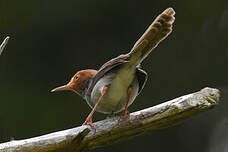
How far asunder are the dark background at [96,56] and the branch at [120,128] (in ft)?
4.49

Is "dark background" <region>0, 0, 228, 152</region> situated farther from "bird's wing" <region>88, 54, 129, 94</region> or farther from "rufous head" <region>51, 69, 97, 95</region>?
"bird's wing" <region>88, 54, 129, 94</region>

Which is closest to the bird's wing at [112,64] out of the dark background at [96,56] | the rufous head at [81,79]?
the rufous head at [81,79]

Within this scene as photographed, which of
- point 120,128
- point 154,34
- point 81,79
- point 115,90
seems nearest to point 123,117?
point 120,128

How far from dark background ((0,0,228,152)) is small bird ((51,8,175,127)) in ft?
3.30

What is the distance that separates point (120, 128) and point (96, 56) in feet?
5.27

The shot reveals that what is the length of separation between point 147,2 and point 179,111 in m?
1.77

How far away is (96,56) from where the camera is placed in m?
4.78

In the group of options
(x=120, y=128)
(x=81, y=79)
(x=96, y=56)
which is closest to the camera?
(x=120, y=128)

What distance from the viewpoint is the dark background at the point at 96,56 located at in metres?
4.62

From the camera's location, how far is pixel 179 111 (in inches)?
126

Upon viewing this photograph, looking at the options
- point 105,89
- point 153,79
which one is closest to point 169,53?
point 153,79

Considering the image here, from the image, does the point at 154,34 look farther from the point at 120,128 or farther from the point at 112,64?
the point at 120,128

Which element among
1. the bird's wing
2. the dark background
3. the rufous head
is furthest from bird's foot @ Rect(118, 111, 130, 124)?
the dark background

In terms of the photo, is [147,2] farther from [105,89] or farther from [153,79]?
[105,89]
